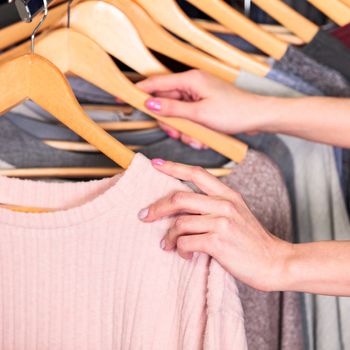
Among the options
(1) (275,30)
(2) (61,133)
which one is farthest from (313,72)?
(2) (61,133)

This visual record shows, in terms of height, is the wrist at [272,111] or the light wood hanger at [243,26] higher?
the light wood hanger at [243,26]

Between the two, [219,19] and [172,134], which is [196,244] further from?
[219,19]

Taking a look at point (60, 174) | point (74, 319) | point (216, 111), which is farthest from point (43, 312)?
point (216, 111)

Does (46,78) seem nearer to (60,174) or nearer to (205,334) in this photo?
(60,174)

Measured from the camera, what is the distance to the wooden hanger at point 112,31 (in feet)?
2.72

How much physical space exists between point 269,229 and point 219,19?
11.1 inches

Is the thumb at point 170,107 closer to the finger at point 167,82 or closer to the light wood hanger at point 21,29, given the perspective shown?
the finger at point 167,82

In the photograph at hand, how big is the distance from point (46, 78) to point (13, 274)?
0.70 feet

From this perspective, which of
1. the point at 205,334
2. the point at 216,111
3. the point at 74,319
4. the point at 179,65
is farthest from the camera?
the point at 179,65

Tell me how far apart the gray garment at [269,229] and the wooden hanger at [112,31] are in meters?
0.17

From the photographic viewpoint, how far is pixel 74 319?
2.41 ft

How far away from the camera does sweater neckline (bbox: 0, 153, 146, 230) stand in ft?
2.24

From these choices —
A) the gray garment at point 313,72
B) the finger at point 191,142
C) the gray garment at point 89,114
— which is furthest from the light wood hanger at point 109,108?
the gray garment at point 313,72

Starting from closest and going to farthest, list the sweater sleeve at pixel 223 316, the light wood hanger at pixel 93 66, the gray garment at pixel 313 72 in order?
1. the sweater sleeve at pixel 223 316
2. the light wood hanger at pixel 93 66
3. the gray garment at pixel 313 72
